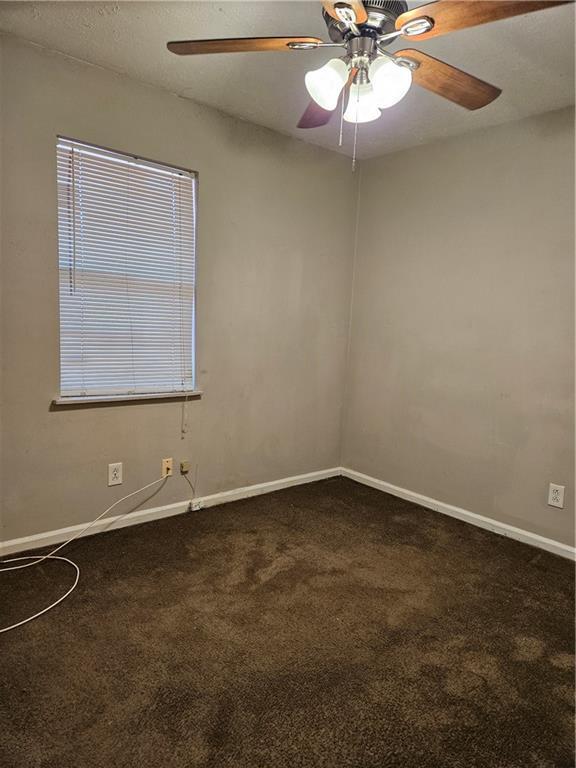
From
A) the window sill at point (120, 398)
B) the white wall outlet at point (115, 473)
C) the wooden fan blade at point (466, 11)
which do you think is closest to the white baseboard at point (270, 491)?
the white wall outlet at point (115, 473)

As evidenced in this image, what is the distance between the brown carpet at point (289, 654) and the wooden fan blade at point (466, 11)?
2.06 meters

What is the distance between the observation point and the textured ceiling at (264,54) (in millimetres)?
1861

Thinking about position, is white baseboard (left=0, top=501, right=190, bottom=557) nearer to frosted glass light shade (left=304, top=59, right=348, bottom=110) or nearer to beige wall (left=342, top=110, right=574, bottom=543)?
beige wall (left=342, top=110, right=574, bottom=543)

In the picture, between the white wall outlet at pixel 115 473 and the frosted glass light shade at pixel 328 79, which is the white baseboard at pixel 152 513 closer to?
the white wall outlet at pixel 115 473

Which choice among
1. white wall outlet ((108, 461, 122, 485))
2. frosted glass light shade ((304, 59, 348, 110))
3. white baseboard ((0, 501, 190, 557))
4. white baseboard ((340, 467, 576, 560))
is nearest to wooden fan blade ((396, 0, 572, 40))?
frosted glass light shade ((304, 59, 348, 110))

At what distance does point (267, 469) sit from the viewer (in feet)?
11.1

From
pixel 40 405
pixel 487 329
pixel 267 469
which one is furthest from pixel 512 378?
pixel 40 405

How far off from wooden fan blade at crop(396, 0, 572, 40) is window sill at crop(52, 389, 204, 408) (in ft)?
6.89

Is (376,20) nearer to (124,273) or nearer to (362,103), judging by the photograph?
(362,103)

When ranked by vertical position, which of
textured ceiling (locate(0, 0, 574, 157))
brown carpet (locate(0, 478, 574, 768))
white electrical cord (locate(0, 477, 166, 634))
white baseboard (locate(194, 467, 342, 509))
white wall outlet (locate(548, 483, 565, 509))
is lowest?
brown carpet (locate(0, 478, 574, 768))

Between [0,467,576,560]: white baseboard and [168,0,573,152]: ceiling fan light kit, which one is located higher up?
[168,0,573,152]: ceiling fan light kit

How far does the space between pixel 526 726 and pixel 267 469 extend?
85.4 inches

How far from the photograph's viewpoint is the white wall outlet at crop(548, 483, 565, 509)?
8.58ft

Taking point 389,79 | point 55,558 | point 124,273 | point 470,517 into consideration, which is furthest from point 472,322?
point 55,558
